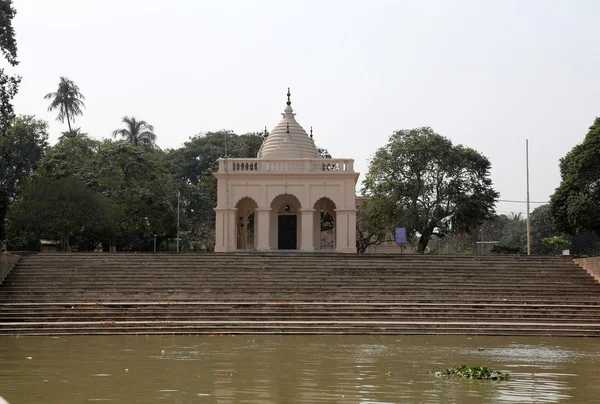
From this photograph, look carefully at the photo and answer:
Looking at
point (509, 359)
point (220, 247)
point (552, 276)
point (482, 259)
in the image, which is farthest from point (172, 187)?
point (509, 359)

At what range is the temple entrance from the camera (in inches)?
1570

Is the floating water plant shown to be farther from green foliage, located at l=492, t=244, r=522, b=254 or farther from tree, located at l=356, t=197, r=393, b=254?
green foliage, located at l=492, t=244, r=522, b=254

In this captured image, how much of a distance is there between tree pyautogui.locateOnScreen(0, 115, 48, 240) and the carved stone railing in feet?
71.0

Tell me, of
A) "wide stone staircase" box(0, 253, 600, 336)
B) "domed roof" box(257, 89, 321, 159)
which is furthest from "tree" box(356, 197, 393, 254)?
"wide stone staircase" box(0, 253, 600, 336)

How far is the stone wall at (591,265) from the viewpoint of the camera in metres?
28.7

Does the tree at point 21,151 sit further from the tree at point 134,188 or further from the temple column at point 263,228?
the temple column at point 263,228

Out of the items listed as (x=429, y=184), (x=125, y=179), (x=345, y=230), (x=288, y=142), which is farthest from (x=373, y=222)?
(x=125, y=179)

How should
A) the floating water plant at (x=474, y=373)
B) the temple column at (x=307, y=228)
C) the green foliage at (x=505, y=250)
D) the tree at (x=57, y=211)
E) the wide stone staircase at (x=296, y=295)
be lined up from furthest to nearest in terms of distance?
the green foliage at (x=505, y=250)
the temple column at (x=307, y=228)
the tree at (x=57, y=211)
the wide stone staircase at (x=296, y=295)
the floating water plant at (x=474, y=373)

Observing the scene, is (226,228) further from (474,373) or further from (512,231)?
(512,231)

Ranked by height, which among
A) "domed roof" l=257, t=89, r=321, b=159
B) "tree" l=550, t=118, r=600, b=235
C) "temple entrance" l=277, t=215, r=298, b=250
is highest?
"domed roof" l=257, t=89, r=321, b=159

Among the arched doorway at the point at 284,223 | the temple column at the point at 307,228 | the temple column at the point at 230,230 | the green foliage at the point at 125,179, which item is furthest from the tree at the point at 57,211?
the temple column at the point at 307,228

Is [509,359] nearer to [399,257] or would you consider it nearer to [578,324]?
[578,324]

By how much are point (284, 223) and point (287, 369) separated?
87.0 ft

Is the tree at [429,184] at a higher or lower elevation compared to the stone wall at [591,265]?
higher
